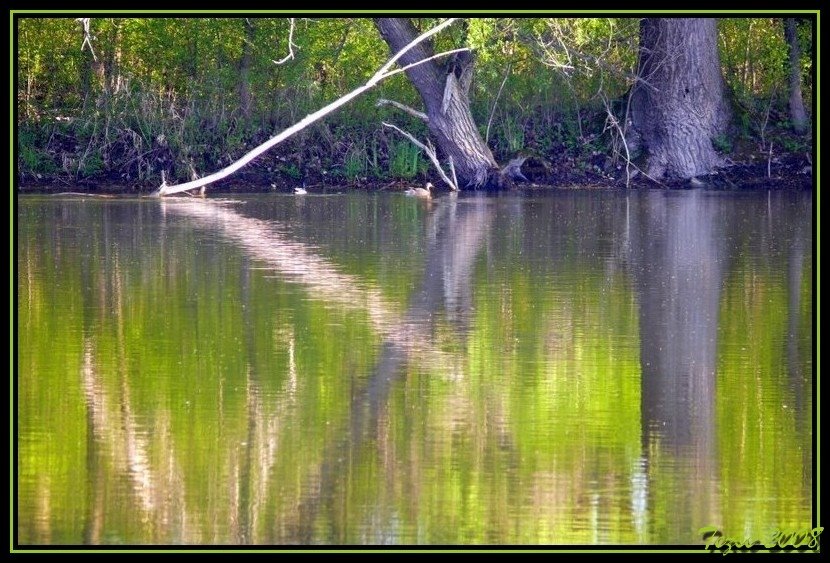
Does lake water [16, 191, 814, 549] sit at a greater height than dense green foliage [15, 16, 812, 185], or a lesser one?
lesser

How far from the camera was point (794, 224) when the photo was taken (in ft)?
58.7

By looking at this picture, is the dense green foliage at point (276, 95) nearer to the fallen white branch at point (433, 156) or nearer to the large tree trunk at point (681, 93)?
the fallen white branch at point (433, 156)

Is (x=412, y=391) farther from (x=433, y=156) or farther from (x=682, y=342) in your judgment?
(x=433, y=156)

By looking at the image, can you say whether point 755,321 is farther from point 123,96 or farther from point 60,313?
Result: point 123,96

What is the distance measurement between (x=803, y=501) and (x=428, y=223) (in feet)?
38.6

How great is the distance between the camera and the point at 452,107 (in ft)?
79.4

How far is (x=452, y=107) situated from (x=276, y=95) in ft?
13.8

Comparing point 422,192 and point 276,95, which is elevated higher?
point 276,95

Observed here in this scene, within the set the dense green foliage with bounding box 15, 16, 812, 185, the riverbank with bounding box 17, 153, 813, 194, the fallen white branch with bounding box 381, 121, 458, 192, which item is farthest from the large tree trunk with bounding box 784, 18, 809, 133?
the fallen white branch with bounding box 381, 121, 458, 192

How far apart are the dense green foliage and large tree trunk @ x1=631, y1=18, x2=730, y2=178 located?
54cm

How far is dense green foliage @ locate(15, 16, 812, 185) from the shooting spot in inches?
989

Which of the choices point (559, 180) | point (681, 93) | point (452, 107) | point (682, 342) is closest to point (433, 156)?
point (452, 107)

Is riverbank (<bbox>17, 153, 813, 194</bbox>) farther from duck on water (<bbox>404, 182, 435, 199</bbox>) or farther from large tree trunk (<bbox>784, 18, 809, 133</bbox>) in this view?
large tree trunk (<bbox>784, 18, 809, 133</bbox>)
